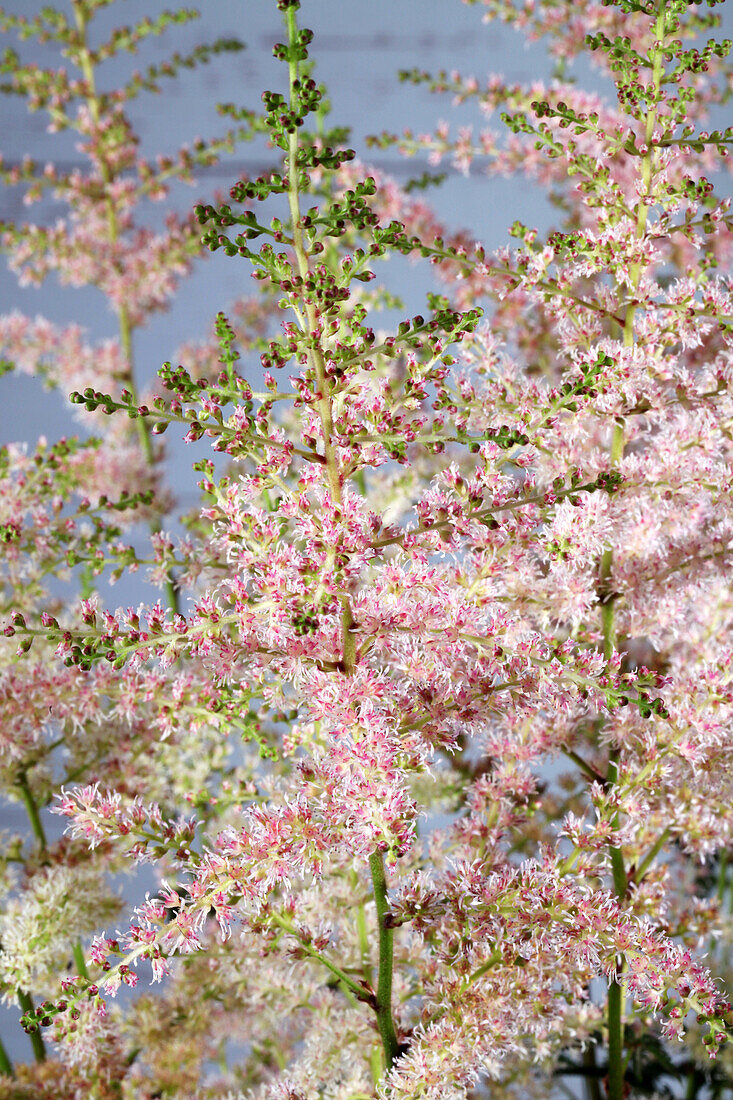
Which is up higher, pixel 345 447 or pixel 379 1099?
pixel 345 447

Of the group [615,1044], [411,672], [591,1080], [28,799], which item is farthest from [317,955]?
[591,1080]

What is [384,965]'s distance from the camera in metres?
0.75

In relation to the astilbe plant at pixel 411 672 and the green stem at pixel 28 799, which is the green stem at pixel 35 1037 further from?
the green stem at pixel 28 799

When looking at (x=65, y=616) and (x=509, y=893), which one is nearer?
(x=509, y=893)

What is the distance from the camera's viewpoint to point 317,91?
65 cm

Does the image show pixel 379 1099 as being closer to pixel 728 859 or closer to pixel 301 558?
pixel 301 558

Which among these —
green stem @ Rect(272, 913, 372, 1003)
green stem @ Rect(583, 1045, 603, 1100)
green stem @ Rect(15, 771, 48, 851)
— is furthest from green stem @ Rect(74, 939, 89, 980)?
green stem @ Rect(583, 1045, 603, 1100)

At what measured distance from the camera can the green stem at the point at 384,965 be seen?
738mm

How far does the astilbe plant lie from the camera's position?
2.25 feet

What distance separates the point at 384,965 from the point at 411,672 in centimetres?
20

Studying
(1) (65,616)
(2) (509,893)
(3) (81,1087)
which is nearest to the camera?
(2) (509,893)

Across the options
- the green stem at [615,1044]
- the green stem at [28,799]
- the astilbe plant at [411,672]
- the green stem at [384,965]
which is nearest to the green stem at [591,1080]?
the astilbe plant at [411,672]

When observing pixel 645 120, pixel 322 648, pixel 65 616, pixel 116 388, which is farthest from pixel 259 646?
pixel 116 388

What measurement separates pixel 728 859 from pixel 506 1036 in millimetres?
810
